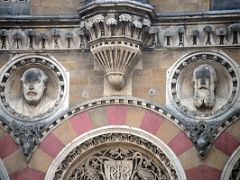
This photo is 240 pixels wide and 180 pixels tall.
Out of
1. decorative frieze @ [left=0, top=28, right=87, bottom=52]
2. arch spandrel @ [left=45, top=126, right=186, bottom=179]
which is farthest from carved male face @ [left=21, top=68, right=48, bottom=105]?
arch spandrel @ [left=45, top=126, right=186, bottom=179]

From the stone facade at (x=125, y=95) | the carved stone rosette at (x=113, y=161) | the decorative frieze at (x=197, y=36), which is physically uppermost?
the decorative frieze at (x=197, y=36)

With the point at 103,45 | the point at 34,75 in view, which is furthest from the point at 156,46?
the point at 34,75

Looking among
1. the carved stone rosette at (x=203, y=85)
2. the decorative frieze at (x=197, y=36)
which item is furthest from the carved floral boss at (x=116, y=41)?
the carved stone rosette at (x=203, y=85)

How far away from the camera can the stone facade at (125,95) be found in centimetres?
1210

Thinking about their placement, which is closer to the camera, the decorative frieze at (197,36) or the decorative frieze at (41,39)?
the decorative frieze at (197,36)

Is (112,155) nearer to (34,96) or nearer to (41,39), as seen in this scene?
(34,96)

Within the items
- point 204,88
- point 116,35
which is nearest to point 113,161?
point 204,88

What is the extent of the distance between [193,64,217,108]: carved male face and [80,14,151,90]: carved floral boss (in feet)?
2.83

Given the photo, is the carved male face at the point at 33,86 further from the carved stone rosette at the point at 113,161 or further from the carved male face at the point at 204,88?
the carved male face at the point at 204,88

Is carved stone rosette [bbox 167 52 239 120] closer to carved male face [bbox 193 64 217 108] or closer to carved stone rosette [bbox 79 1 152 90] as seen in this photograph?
carved male face [bbox 193 64 217 108]

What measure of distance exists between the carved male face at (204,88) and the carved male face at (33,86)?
202 cm

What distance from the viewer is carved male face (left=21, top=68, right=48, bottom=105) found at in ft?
40.8

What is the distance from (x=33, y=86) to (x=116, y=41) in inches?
49.9

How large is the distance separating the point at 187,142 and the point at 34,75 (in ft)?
7.29
